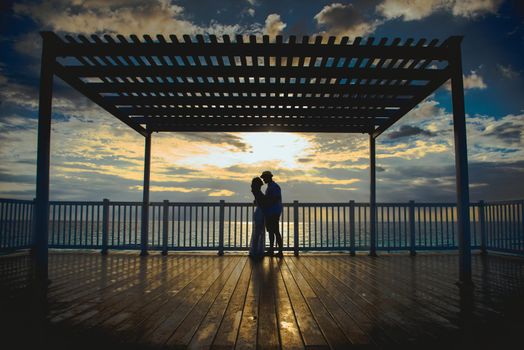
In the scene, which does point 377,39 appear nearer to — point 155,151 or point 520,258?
point 155,151

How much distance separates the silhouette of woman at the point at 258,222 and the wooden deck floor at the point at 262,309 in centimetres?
190

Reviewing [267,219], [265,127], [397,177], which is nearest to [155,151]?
[265,127]

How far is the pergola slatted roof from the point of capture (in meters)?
4.37

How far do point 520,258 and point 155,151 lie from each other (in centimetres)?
914

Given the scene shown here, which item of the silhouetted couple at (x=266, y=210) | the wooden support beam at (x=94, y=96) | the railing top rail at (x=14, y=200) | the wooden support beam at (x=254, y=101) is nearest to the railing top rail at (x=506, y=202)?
the wooden support beam at (x=254, y=101)

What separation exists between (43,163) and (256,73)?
329 centimetres

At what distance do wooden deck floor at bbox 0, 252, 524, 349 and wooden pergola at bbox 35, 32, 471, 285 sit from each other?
0.82 metres

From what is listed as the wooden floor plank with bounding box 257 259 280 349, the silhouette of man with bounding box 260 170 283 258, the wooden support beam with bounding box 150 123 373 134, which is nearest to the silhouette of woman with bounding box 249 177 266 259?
the silhouette of man with bounding box 260 170 283 258

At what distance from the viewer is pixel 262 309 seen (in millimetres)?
2908

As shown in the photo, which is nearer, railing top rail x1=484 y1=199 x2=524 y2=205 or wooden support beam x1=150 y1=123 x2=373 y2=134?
railing top rail x1=484 y1=199 x2=524 y2=205

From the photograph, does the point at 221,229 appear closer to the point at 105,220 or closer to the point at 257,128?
the point at 257,128

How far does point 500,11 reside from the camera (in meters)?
7.87

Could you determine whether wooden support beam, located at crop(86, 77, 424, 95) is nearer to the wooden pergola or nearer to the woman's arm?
the wooden pergola

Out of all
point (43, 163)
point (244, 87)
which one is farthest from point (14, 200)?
point (244, 87)
